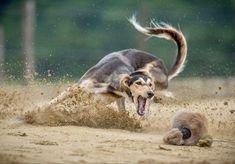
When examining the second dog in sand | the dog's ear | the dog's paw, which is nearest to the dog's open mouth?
the dog's ear

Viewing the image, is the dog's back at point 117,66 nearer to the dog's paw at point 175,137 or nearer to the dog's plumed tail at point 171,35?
the dog's plumed tail at point 171,35

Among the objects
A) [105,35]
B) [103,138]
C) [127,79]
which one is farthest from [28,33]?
[103,138]

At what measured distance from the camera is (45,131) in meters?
7.48

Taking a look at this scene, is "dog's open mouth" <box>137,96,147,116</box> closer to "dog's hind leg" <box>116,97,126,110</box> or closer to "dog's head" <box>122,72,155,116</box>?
"dog's head" <box>122,72,155,116</box>

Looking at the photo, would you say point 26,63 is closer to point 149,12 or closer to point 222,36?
point 149,12

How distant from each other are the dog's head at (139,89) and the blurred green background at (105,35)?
14.6ft

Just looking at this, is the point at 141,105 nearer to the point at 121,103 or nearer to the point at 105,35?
the point at 121,103

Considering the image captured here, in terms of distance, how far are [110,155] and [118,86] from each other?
8.09 feet

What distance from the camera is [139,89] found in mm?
8320

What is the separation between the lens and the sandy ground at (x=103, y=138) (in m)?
5.92

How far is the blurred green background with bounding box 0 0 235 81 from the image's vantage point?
44.8ft

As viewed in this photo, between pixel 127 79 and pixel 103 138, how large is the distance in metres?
1.39

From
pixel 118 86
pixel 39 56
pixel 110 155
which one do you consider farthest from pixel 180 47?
pixel 39 56

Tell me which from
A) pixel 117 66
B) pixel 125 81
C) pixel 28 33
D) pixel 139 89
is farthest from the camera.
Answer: pixel 28 33
